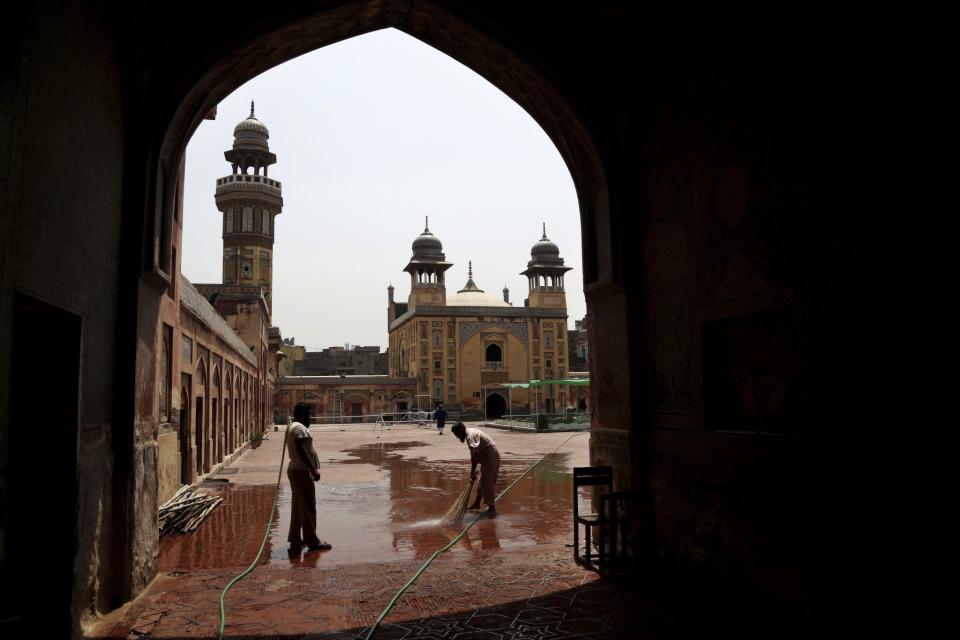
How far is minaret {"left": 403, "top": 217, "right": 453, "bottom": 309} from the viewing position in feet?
160

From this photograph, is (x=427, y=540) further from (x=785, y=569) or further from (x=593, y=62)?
(x=593, y=62)

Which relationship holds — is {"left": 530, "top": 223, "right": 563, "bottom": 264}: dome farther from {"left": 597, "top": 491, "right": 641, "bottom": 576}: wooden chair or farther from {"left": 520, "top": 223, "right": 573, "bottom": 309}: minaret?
{"left": 597, "top": 491, "right": 641, "bottom": 576}: wooden chair

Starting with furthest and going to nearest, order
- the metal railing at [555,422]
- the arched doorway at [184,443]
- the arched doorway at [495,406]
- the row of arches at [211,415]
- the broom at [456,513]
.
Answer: the arched doorway at [495,406]
the metal railing at [555,422]
the row of arches at [211,415]
the arched doorway at [184,443]
the broom at [456,513]

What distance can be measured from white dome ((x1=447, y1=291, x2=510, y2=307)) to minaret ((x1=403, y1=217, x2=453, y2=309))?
4.94 feet

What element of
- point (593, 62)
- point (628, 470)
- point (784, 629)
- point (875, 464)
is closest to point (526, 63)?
point (593, 62)

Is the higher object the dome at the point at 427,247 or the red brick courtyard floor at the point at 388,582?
the dome at the point at 427,247

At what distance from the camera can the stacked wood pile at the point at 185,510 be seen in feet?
26.6

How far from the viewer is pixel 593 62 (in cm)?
650

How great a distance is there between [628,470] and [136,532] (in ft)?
13.5

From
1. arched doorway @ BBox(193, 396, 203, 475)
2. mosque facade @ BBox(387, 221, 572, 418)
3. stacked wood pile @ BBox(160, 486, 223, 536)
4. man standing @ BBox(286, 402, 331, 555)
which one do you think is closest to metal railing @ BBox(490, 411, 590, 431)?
mosque facade @ BBox(387, 221, 572, 418)

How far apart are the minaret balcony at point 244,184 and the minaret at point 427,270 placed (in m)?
13.0

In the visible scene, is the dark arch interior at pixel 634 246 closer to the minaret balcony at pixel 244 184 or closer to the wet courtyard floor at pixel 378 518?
the wet courtyard floor at pixel 378 518

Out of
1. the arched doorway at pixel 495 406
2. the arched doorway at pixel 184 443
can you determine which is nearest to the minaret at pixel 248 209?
the arched doorway at pixel 495 406

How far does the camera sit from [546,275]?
50.3m
